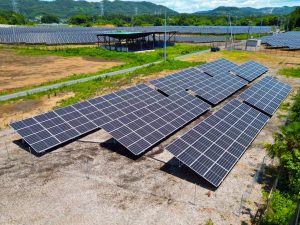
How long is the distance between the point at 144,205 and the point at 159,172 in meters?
3.55

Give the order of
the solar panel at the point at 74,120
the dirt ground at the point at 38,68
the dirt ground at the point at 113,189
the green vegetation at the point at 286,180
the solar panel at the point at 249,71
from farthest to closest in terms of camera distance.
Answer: the dirt ground at the point at 38,68 < the solar panel at the point at 249,71 < the solar panel at the point at 74,120 < the dirt ground at the point at 113,189 < the green vegetation at the point at 286,180

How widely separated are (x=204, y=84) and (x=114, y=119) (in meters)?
15.6

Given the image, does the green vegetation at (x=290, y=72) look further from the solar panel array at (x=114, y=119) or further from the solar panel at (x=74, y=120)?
the solar panel at (x=74, y=120)

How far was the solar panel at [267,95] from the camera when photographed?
2920cm

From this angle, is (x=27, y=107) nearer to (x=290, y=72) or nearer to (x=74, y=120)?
(x=74, y=120)

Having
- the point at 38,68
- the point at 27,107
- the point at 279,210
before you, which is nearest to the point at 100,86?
the point at 27,107

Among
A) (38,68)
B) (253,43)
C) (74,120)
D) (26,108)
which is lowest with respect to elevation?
(26,108)

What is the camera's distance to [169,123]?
23.9m

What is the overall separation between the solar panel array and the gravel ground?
50.0 inches

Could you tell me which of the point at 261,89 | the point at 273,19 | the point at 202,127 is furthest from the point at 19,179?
the point at 273,19

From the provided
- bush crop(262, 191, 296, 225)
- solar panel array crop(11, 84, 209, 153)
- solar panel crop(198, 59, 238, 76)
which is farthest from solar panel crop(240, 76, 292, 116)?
bush crop(262, 191, 296, 225)

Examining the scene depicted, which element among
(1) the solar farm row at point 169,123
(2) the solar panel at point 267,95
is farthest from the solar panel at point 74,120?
(2) the solar panel at point 267,95

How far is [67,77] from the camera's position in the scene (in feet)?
158

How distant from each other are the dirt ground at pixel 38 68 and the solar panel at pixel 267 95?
107 ft
